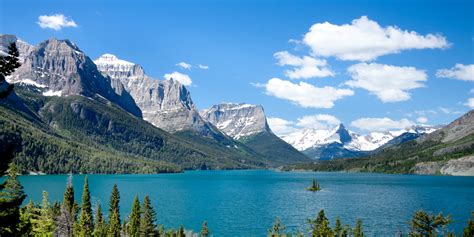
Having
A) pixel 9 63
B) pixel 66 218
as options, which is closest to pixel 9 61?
pixel 9 63

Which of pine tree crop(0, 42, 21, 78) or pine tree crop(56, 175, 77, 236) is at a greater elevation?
pine tree crop(0, 42, 21, 78)

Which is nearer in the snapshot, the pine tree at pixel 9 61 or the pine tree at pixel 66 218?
the pine tree at pixel 9 61

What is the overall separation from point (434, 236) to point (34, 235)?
7344cm

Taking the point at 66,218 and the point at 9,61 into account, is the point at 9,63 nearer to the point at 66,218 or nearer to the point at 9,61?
the point at 9,61

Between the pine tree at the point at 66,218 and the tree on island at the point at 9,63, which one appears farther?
the pine tree at the point at 66,218

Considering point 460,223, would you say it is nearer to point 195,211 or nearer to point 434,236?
point 434,236

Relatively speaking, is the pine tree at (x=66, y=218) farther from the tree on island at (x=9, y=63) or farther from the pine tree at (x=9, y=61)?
the pine tree at (x=9, y=61)

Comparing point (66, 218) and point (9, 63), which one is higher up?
point (9, 63)

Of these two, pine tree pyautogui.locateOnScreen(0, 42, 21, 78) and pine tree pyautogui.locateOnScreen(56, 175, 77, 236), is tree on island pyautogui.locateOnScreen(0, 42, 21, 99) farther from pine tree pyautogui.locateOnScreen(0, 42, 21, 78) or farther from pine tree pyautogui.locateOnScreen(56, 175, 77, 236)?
pine tree pyautogui.locateOnScreen(56, 175, 77, 236)

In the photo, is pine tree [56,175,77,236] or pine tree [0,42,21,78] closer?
pine tree [0,42,21,78]

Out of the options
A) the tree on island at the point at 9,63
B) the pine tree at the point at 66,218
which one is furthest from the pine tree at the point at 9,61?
the pine tree at the point at 66,218

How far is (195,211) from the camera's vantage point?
188 metres

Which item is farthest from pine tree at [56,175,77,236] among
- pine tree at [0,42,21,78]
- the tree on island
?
pine tree at [0,42,21,78]

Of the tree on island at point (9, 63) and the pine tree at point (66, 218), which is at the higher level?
the tree on island at point (9, 63)
